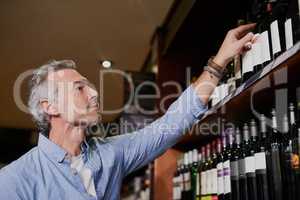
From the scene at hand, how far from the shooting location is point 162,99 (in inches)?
83.8

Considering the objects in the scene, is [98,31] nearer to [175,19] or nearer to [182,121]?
[175,19]

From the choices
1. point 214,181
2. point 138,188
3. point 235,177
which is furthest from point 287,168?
point 138,188

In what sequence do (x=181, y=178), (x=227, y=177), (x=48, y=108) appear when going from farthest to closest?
1. (x=181, y=178)
2. (x=48, y=108)
3. (x=227, y=177)

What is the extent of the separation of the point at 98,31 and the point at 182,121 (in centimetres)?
125

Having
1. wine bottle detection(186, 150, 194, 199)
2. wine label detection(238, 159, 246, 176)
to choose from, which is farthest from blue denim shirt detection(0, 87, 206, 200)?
wine bottle detection(186, 150, 194, 199)

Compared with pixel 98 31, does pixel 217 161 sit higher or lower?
lower

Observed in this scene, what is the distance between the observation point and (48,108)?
144 centimetres

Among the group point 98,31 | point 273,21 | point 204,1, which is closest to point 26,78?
point 98,31

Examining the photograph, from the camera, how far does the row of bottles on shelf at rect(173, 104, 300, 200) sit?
1.05 metres

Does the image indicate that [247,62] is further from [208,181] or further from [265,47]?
[208,181]

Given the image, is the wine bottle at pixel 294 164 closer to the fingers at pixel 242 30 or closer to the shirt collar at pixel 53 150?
the fingers at pixel 242 30

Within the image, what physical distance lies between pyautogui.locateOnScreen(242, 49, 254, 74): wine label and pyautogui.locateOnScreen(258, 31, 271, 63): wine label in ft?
0.21

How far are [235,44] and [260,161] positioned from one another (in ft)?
1.26

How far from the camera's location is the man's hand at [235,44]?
48.6 inches
